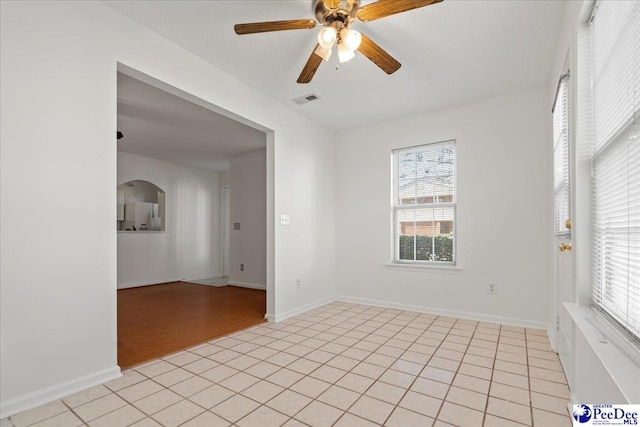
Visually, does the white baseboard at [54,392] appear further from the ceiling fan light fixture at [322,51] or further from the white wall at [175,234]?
the white wall at [175,234]

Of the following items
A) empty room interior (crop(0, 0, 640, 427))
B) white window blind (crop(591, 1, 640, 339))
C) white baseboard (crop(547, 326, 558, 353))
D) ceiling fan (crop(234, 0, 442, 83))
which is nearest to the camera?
white window blind (crop(591, 1, 640, 339))

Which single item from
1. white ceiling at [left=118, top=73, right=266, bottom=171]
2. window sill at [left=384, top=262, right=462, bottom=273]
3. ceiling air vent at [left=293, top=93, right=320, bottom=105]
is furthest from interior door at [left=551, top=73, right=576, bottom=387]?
white ceiling at [left=118, top=73, right=266, bottom=171]

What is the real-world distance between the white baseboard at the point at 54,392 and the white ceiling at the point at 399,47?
103 inches

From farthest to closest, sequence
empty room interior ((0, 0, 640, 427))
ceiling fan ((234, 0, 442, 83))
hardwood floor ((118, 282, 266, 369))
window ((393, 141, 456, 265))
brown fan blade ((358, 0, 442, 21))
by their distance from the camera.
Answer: window ((393, 141, 456, 265)), hardwood floor ((118, 282, 266, 369)), ceiling fan ((234, 0, 442, 83)), brown fan blade ((358, 0, 442, 21)), empty room interior ((0, 0, 640, 427))

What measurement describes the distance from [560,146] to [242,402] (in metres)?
3.06

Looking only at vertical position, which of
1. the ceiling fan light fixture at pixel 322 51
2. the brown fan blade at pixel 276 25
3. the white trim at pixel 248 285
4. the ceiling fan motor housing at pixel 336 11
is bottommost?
the white trim at pixel 248 285

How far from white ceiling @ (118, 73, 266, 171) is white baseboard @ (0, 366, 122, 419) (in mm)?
2580

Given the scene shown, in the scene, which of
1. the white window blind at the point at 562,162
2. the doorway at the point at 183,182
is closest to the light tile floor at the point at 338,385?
the doorway at the point at 183,182

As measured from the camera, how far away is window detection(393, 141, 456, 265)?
4.01 meters

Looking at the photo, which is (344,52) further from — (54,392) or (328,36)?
(54,392)

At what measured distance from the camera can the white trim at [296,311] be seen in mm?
3693

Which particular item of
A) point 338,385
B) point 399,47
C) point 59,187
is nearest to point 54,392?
point 59,187

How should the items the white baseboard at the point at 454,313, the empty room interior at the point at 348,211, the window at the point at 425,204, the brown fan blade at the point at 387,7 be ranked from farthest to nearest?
the window at the point at 425,204, the white baseboard at the point at 454,313, the brown fan blade at the point at 387,7, the empty room interior at the point at 348,211

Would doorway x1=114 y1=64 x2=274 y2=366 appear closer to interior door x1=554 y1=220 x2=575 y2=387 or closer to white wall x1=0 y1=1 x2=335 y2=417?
white wall x1=0 y1=1 x2=335 y2=417
